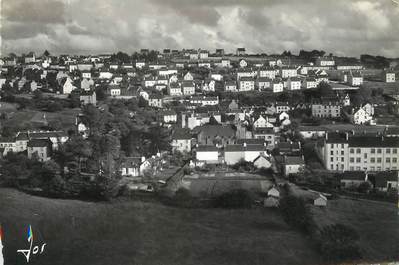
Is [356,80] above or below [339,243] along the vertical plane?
above

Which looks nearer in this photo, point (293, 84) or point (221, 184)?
point (221, 184)

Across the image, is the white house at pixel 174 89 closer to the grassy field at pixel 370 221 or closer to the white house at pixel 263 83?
the white house at pixel 263 83

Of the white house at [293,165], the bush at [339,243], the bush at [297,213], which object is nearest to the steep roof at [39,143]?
the white house at [293,165]

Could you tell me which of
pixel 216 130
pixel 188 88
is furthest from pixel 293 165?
pixel 188 88

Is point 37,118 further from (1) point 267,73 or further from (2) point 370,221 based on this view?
(1) point 267,73

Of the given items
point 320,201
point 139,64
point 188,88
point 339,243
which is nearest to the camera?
point 339,243

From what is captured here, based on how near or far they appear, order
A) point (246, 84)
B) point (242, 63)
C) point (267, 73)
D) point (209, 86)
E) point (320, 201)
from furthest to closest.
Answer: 1. point (242, 63)
2. point (267, 73)
3. point (246, 84)
4. point (209, 86)
5. point (320, 201)

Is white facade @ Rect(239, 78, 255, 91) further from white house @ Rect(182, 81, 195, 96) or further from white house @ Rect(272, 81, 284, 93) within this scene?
white house @ Rect(182, 81, 195, 96)
